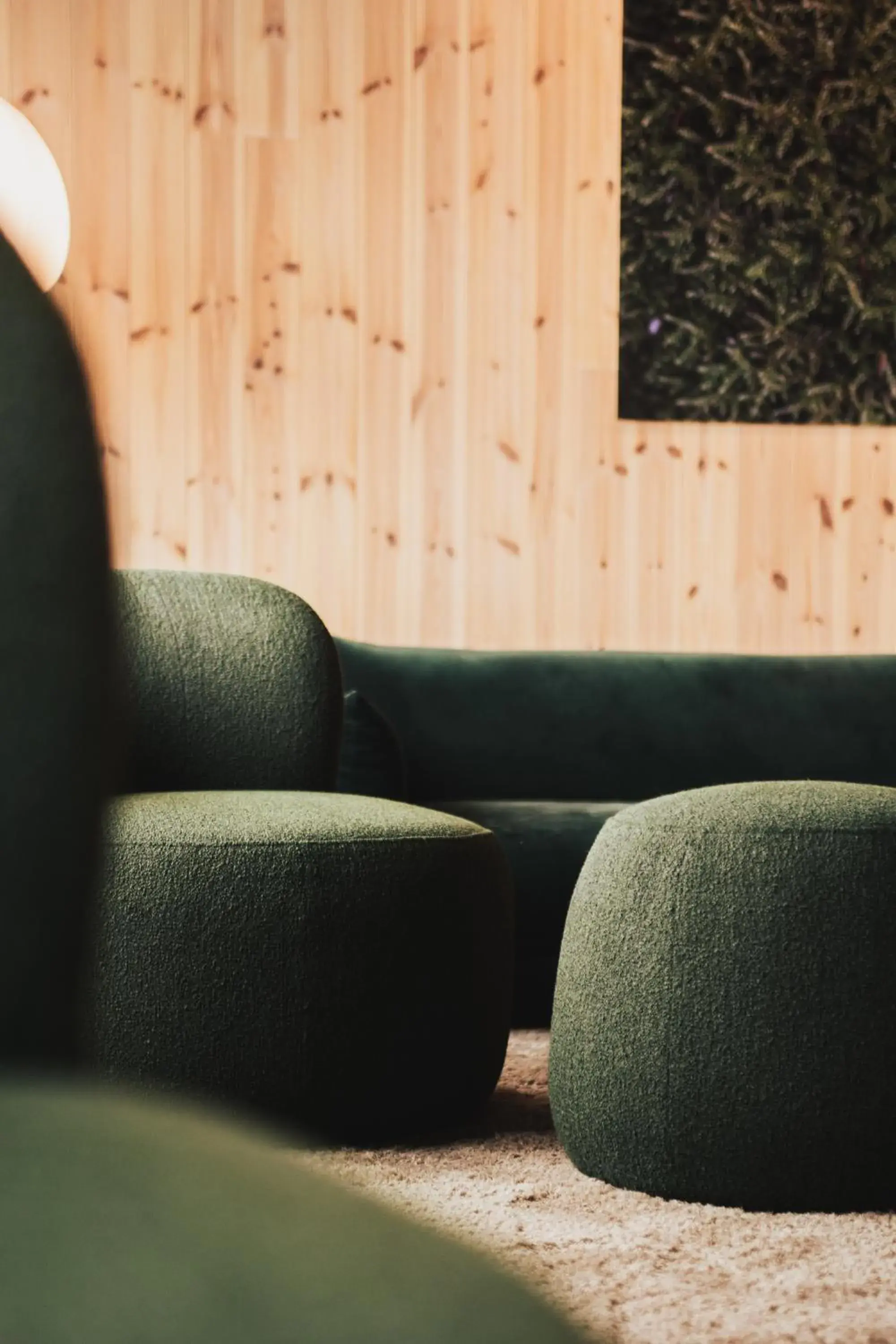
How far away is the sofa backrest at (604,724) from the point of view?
3.23 m

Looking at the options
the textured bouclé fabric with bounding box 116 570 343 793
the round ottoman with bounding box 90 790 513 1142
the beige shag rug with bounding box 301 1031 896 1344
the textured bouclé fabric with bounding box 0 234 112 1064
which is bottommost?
the beige shag rug with bounding box 301 1031 896 1344

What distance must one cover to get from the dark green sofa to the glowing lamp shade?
4.01ft

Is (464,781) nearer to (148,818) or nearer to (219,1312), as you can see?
(148,818)

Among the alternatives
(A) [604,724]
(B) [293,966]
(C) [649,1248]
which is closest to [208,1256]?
(C) [649,1248]

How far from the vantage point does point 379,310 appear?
3.77m

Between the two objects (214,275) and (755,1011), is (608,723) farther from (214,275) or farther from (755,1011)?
(755,1011)

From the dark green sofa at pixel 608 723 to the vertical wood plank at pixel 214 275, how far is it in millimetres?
739

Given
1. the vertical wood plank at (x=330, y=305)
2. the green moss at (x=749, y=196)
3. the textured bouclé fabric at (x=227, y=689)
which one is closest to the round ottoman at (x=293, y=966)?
the textured bouclé fabric at (x=227, y=689)

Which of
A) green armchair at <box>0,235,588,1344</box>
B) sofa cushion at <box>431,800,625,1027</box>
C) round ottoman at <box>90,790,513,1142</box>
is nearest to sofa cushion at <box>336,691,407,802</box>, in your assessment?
sofa cushion at <box>431,800,625,1027</box>

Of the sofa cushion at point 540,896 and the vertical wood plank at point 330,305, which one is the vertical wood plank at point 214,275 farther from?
the sofa cushion at point 540,896

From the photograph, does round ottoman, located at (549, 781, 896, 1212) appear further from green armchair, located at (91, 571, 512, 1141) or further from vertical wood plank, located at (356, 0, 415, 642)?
vertical wood plank, located at (356, 0, 415, 642)

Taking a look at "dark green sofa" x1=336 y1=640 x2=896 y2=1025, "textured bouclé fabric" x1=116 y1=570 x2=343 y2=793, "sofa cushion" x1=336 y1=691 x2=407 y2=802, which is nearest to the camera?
"textured bouclé fabric" x1=116 y1=570 x2=343 y2=793

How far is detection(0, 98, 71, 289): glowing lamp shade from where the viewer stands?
3471mm

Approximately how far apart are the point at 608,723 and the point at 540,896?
60 centimetres
